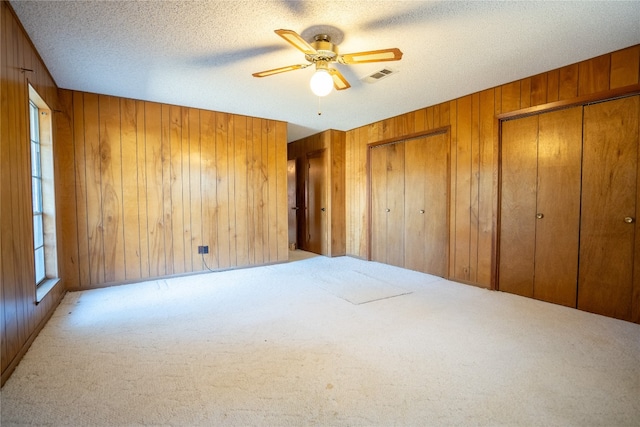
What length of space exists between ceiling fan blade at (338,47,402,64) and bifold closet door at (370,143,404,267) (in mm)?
2627

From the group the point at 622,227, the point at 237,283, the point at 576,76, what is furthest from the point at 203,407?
the point at 576,76

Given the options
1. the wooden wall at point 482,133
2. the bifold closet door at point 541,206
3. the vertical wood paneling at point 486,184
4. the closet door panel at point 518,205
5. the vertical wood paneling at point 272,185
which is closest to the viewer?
the wooden wall at point 482,133

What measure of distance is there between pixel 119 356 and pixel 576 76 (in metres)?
4.53

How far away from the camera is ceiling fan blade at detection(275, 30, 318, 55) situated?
183 centimetres

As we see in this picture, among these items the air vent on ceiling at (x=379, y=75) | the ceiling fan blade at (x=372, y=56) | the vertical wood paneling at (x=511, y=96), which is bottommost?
the ceiling fan blade at (x=372, y=56)

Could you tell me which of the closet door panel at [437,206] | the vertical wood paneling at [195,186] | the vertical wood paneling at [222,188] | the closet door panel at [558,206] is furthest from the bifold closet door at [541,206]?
the vertical wood paneling at [195,186]

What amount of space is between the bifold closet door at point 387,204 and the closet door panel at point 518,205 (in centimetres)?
151

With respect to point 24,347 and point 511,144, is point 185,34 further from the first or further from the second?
point 511,144

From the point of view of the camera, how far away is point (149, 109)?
3918 mm

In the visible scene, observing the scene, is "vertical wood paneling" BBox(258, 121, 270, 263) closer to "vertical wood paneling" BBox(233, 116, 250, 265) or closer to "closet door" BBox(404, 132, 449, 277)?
"vertical wood paneling" BBox(233, 116, 250, 265)

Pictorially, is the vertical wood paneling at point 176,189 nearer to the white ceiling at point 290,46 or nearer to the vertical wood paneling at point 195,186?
the vertical wood paneling at point 195,186

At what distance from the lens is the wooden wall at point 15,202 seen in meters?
1.80

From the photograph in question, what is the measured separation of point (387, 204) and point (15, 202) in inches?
171

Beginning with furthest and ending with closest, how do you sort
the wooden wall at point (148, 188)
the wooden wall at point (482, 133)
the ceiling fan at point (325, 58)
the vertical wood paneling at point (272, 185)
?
the vertical wood paneling at point (272, 185) < the wooden wall at point (148, 188) < the wooden wall at point (482, 133) < the ceiling fan at point (325, 58)
